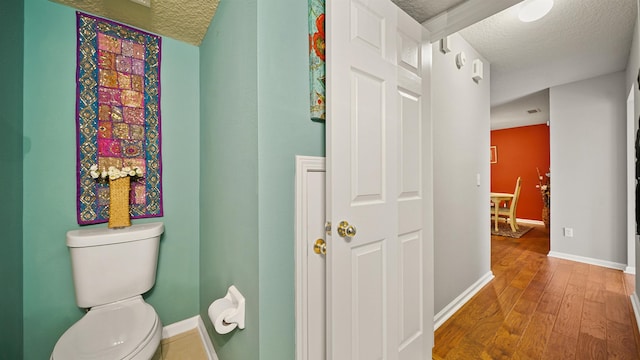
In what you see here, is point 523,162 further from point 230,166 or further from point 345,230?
point 230,166

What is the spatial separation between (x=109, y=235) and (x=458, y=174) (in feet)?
8.83

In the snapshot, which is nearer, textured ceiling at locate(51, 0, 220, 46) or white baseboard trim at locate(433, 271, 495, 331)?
textured ceiling at locate(51, 0, 220, 46)

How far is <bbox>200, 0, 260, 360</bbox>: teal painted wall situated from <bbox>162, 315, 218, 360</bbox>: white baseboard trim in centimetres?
10

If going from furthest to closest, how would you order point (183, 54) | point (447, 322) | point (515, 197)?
point (515, 197), point (447, 322), point (183, 54)

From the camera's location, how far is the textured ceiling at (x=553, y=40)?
75.2 inches

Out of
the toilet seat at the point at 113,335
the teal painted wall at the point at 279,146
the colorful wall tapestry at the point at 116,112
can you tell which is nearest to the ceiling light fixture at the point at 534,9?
the teal painted wall at the point at 279,146

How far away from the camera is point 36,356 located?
1.35 meters

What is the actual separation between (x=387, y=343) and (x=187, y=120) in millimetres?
1976

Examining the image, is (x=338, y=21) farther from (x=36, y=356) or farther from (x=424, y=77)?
(x=36, y=356)

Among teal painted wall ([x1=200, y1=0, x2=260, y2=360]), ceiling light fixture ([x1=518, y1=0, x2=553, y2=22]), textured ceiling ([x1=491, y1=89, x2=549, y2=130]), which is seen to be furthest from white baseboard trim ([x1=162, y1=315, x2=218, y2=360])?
textured ceiling ([x1=491, y1=89, x2=549, y2=130])

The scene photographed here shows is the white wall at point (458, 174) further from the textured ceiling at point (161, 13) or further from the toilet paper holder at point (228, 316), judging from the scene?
the textured ceiling at point (161, 13)

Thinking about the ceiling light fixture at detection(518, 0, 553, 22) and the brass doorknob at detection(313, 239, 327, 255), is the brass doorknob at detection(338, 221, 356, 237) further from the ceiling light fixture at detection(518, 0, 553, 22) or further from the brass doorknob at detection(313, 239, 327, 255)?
the ceiling light fixture at detection(518, 0, 553, 22)

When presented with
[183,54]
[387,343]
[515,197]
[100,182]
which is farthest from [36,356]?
[515,197]

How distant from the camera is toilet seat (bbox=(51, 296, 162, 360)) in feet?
3.43
